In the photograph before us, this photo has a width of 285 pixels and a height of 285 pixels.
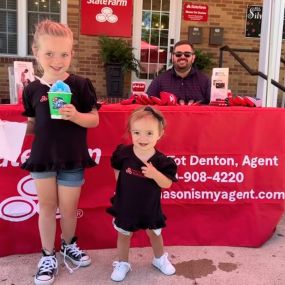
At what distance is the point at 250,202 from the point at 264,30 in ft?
5.64

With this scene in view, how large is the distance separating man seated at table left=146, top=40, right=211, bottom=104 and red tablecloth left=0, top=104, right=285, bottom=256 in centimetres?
102

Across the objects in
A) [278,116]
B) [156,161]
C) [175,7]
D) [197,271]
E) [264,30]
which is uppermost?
[175,7]

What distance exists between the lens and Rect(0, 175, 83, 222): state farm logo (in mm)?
2939

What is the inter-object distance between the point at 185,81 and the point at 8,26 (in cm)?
505

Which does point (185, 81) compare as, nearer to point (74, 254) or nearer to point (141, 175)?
point (141, 175)

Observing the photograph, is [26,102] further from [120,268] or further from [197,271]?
[197,271]

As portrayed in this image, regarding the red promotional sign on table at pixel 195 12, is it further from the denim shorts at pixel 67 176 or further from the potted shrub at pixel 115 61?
the denim shorts at pixel 67 176

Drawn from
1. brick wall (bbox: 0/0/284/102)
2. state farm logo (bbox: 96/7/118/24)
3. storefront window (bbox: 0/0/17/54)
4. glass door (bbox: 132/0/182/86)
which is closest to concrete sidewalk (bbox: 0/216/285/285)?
brick wall (bbox: 0/0/284/102)

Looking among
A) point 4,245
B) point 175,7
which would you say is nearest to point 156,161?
point 4,245

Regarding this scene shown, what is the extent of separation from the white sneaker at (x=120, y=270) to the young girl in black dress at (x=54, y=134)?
1.27ft

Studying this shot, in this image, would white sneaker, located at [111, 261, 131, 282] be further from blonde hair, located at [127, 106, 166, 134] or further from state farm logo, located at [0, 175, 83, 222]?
blonde hair, located at [127, 106, 166, 134]

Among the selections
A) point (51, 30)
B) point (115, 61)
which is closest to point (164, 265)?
point (51, 30)

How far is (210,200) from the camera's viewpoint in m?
3.19

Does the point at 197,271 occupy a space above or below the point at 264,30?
below
